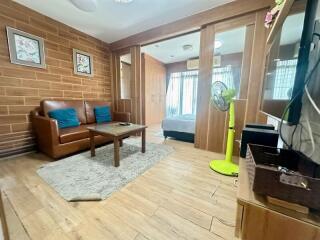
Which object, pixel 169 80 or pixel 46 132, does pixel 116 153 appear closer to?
pixel 46 132

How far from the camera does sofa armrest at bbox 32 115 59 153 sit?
2.03 meters

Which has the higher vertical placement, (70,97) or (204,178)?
(70,97)

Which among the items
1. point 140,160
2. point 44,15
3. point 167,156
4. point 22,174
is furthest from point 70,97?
→ point 167,156

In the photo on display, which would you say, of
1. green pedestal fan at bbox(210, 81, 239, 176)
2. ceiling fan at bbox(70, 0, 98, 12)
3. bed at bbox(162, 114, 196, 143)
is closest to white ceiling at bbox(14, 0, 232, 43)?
ceiling fan at bbox(70, 0, 98, 12)

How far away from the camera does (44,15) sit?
8.27 ft

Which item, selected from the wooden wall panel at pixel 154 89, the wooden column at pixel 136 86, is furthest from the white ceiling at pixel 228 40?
the wooden column at pixel 136 86

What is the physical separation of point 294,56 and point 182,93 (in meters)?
4.78

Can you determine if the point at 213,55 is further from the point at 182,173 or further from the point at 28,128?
the point at 28,128

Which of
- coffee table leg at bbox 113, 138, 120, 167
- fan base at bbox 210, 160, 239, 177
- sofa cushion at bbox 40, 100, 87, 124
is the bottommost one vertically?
fan base at bbox 210, 160, 239, 177

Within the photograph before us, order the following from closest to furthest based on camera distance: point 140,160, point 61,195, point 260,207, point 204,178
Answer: point 260,207 → point 61,195 → point 204,178 → point 140,160

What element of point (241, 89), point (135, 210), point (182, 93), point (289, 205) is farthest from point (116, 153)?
point (182, 93)

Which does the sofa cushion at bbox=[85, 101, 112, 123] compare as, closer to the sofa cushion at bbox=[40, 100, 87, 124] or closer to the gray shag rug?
the sofa cushion at bbox=[40, 100, 87, 124]

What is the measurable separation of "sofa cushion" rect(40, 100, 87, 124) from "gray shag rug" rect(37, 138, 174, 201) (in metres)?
0.90

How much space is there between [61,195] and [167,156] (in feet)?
4.92
